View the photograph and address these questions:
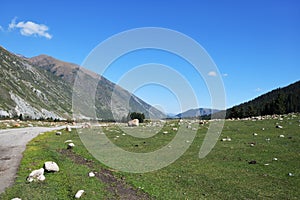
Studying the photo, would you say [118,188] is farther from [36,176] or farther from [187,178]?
[36,176]

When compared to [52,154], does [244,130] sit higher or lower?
higher

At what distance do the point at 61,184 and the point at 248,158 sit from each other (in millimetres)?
14721

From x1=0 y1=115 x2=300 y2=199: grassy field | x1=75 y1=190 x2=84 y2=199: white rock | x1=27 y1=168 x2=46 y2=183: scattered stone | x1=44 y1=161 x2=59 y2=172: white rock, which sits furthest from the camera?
x1=44 y1=161 x2=59 y2=172: white rock

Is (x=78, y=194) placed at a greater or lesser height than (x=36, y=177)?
lesser

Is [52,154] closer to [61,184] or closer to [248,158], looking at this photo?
[61,184]

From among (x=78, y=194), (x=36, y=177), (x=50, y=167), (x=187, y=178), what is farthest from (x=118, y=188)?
(x=50, y=167)

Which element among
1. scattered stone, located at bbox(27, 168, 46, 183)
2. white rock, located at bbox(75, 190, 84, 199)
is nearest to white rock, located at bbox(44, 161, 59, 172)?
scattered stone, located at bbox(27, 168, 46, 183)

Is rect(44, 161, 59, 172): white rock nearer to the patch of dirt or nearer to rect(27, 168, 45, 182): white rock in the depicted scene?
rect(27, 168, 45, 182): white rock

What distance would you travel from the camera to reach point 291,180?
16.2m

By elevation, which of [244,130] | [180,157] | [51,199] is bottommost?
[51,199]

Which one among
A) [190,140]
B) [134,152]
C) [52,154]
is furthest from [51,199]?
[190,140]

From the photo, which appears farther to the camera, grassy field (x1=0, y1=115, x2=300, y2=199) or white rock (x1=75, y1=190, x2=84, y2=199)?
grassy field (x1=0, y1=115, x2=300, y2=199)

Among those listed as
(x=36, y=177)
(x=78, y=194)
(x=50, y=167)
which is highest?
(x=50, y=167)

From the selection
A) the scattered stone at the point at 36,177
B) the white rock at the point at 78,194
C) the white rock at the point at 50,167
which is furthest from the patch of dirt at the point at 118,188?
the scattered stone at the point at 36,177
